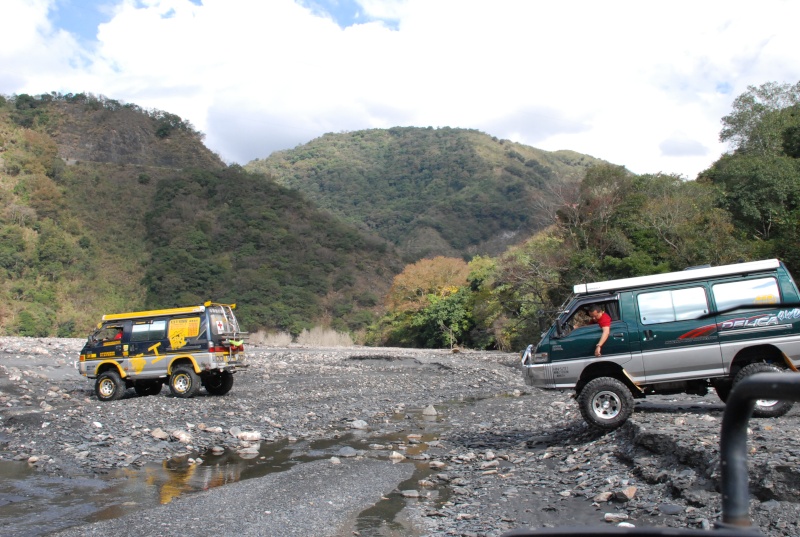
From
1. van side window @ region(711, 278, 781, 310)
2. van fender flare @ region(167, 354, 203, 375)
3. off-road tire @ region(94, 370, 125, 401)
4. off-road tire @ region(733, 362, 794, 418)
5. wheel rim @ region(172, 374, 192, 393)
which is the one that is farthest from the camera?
off-road tire @ region(94, 370, 125, 401)

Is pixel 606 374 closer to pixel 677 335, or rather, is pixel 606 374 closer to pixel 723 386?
pixel 677 335

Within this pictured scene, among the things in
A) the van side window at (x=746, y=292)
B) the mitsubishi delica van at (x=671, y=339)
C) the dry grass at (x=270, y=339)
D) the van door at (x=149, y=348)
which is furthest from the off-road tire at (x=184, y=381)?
the dry grass at (x=270, y=339)

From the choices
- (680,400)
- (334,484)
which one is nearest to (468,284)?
(680,400)

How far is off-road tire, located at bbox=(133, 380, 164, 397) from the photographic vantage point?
18.4 m

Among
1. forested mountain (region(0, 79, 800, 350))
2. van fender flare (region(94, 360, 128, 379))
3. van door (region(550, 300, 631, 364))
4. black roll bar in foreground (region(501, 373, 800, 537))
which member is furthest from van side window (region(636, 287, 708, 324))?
forested mountain (region(0, 79, 800, 350))

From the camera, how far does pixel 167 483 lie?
9570 millimetres

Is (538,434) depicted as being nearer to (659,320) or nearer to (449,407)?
(659,320)

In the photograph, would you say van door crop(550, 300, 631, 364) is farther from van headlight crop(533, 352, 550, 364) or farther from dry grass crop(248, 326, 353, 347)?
dry grass crop(248, 326, 353, 347)

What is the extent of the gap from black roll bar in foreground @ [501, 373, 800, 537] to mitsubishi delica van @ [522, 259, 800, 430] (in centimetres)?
875

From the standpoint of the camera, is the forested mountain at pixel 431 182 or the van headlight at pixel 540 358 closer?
the van headlight at pixel 540 358

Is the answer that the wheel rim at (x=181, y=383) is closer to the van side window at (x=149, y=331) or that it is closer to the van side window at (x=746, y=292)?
the van side window at (x=149, y=331)

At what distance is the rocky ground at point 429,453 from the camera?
23.3 ft

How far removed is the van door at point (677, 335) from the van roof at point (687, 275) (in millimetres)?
146

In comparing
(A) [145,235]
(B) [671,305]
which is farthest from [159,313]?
(A) [145,235]
